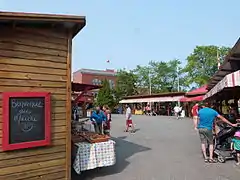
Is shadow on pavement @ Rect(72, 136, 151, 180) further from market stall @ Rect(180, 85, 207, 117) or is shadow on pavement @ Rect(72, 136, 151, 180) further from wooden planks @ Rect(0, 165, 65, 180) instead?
market stall @ Rect(180, 85, 207, 117)

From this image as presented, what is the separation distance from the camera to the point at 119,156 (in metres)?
9.74

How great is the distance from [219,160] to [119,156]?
319cm

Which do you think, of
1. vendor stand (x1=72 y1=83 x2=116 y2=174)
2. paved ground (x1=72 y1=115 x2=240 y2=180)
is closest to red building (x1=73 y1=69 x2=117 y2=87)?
paved ground (x1=72 y1=115 x2=240 y2=180)

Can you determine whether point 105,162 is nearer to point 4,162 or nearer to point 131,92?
point 4,162

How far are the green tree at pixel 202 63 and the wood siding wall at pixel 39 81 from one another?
53.6m

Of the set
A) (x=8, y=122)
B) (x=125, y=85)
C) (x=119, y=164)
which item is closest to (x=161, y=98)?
(x=125, y=85)

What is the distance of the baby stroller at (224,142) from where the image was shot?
894 cm

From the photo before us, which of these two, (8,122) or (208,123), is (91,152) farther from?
(208,123)

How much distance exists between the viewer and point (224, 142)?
30.6 feet

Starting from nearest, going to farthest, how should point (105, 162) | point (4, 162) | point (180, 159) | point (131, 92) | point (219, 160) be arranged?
point (4, 162) < point (105, 162) < point (219, 160) < point (180, 159) < point (131, 92)

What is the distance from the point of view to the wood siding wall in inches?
219

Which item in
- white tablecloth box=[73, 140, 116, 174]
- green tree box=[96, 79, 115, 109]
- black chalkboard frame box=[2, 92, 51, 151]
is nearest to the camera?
black chalkboard frame box=[2, 92, 51, 151]

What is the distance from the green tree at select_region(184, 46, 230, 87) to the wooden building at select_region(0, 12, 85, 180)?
53530 mm

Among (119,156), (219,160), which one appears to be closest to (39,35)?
(119,156)
